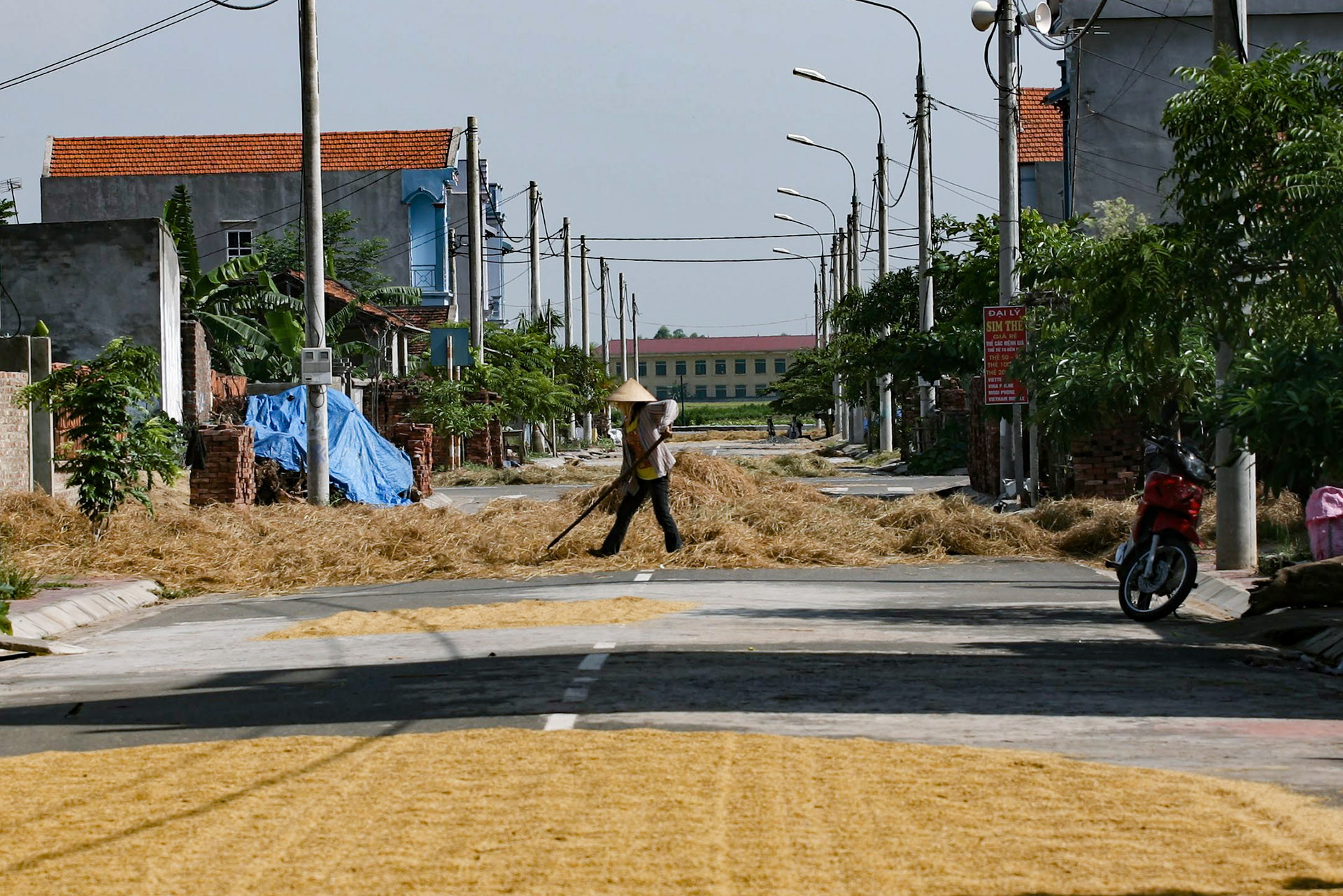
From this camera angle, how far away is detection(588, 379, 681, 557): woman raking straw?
18.3m

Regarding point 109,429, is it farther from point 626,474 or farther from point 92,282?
point 92,282

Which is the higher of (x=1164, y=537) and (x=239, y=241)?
(x=239, y=241)

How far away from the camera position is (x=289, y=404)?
28766 mm

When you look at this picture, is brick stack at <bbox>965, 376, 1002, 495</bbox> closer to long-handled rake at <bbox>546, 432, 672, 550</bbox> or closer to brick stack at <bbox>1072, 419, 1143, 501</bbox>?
brick stack at <bbox>1072, 419, 1143, 501</bbox>

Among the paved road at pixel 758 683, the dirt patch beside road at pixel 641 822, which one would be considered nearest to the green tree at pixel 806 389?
the paved road at pixel 758 683

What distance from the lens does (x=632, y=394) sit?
18953 mm

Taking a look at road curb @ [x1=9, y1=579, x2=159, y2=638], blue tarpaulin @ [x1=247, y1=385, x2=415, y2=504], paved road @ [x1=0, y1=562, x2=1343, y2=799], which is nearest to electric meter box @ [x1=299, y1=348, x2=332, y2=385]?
blue tarpaulin @ [x1=247, y1=385, x2=415, y2=504]

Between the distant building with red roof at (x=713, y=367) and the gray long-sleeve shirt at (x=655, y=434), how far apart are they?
15713cm

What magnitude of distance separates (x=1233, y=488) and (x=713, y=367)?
161746 millimetres

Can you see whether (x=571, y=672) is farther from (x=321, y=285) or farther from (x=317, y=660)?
(x=321, y=285)

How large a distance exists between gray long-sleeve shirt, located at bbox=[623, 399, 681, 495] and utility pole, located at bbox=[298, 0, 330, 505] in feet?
23.3

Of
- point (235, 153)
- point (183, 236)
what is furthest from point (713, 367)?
point (183, 236)

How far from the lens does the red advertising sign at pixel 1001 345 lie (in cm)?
2473

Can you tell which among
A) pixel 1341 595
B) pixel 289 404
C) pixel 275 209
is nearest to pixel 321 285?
pixel 289 404
